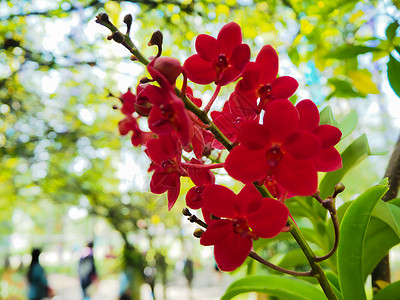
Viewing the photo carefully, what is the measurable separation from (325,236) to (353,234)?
0.83ft

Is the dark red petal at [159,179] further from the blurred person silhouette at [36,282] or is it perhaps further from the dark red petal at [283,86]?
the blurred person silhouette at [36,282]

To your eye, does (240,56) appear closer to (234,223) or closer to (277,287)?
(234,223)

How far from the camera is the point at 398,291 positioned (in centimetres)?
40

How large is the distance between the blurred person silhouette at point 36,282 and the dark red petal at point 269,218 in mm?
3083

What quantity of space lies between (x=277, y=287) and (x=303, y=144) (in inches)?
10.6

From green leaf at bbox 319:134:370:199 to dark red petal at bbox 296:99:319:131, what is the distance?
0.78 ft

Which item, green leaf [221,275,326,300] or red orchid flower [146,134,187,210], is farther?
green leaf [221,275,326,300]

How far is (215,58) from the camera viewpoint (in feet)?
0.92

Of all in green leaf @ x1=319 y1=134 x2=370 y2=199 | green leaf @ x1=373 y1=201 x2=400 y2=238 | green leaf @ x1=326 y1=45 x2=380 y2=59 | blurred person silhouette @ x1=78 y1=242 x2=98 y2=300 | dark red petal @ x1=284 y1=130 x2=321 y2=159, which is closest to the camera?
dark red petal @ x1=284 y1=130 x2=321 y2=159

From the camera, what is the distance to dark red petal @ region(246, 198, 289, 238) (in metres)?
0.22

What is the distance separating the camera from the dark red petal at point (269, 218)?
225 mm

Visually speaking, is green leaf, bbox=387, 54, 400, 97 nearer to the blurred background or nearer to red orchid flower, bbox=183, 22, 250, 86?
the blurred background

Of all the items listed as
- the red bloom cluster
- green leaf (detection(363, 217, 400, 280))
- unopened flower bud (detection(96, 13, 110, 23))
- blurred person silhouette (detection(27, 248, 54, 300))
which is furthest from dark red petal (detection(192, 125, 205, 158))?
blurred person silhouette (detection(27, 248, 54, 300))

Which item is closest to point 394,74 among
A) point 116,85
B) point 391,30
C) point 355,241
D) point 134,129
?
point 391,30
